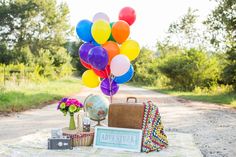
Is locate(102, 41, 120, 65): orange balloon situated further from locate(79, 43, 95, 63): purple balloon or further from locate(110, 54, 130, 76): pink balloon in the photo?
locate(79, 43, 95, 63): purple balloon

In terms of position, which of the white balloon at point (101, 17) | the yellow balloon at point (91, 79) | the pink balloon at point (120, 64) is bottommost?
the yellow balloon at point (91, 79)

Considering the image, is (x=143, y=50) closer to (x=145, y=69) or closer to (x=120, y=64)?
(x=145, y=69)

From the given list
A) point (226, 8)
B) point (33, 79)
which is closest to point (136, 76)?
point (33, 79)

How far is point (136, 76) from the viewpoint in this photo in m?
41.7

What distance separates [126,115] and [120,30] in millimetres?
1536

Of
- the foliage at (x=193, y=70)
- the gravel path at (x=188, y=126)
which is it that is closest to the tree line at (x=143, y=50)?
the foliage at (x=193, y=70)

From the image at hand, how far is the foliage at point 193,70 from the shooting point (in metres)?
24.9

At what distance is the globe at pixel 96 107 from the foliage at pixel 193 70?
63.8 ft

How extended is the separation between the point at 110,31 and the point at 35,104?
7732mm

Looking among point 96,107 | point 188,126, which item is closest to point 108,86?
point 96,107

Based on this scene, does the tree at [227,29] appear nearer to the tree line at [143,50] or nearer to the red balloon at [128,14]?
the tree line at [143,50]

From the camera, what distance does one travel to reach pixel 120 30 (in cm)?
629

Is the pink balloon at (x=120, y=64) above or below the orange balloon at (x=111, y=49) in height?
below

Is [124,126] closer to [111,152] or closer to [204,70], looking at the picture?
[111,152]
